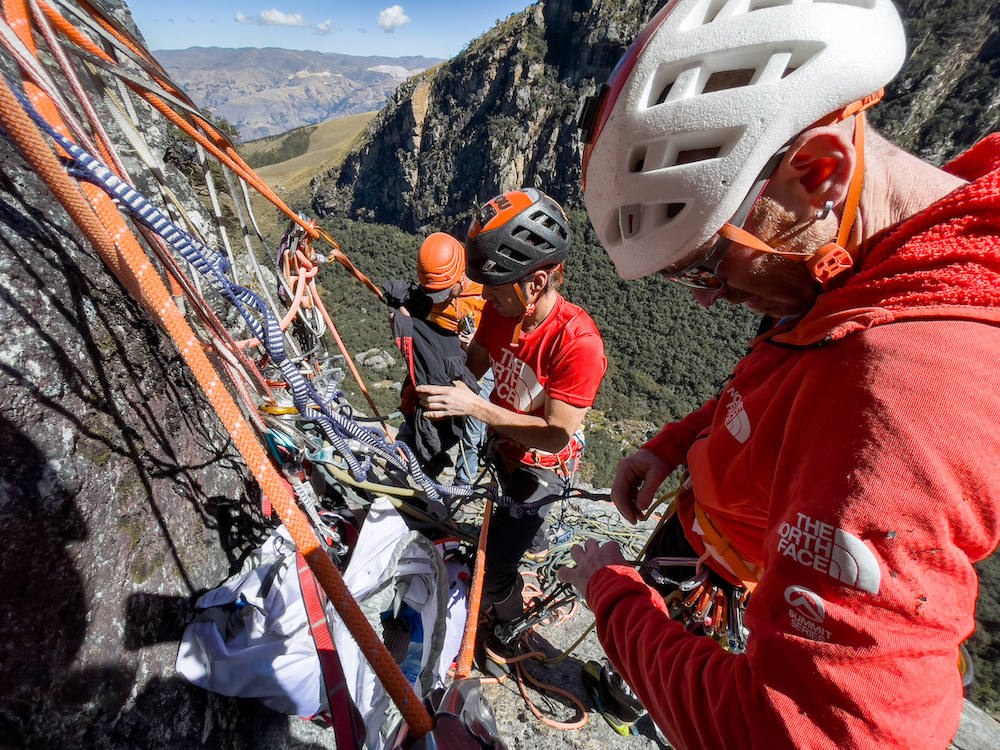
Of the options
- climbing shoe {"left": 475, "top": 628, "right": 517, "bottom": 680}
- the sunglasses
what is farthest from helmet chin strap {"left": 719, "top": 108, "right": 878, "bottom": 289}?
climbing shoe {"left": 475, "top": 628, "right": 517, "bottom": 680}

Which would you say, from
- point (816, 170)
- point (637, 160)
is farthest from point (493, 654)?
point (816, 170)

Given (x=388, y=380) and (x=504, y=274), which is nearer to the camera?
(x=504, y=274)

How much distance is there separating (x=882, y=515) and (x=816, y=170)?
0.75m

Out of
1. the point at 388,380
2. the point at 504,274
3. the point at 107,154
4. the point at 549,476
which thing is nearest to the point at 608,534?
the point at 549,476

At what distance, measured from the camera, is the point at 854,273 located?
1017 mm

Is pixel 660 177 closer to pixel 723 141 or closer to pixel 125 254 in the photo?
pixel 723 141

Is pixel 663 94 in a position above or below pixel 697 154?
above

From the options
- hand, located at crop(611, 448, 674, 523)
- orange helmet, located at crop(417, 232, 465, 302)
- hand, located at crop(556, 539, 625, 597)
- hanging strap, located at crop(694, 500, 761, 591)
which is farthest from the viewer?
orange helmet, located at crop(417, 232, 465, 302)

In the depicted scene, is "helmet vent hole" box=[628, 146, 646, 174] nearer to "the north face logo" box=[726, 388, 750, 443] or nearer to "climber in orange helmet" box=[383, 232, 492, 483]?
"the north face logo" box=[726, 388, 750, 443]

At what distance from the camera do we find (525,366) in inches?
105

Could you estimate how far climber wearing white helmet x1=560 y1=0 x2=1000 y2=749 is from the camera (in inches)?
28.9

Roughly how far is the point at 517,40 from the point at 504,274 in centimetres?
8864

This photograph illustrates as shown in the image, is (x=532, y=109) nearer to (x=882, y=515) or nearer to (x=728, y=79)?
(x=728, y=79)

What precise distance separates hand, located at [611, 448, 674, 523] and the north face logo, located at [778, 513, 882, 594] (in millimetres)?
1167
